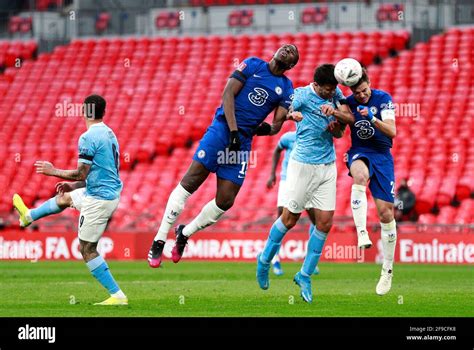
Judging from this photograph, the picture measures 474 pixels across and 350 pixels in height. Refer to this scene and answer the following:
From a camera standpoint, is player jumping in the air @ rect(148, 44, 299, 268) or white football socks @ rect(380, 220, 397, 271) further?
white football socks @ rect(380, 220, 397, 271)

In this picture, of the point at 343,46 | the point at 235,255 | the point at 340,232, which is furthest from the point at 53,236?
the point at 343,46

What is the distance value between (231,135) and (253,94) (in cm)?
76

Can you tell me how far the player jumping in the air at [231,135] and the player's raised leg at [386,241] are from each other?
1.74 m

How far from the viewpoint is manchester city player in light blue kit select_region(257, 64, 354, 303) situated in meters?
14.9

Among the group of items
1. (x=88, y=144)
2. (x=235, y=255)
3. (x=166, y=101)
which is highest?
(x=88, y=144)

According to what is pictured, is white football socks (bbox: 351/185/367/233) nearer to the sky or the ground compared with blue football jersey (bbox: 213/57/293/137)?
nearer to the ground

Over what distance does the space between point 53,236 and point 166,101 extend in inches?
360

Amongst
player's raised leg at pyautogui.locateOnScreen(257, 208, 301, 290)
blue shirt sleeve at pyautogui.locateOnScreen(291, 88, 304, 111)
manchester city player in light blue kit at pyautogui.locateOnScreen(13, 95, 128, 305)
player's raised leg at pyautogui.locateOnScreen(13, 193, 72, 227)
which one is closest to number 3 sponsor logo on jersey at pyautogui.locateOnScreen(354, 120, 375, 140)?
blue shirt sleeve at pyautogui.locateOnScreen(291, 88, 304, 111)

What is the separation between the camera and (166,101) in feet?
118

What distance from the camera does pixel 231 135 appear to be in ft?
46.2

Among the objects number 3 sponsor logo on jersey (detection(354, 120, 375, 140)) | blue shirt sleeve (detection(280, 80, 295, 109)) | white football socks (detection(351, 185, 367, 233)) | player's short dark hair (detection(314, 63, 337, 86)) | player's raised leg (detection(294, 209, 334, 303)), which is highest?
player's short dark hair (detection(314, 63, 337, 86))

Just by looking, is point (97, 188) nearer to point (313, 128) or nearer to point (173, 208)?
point (173, 208)

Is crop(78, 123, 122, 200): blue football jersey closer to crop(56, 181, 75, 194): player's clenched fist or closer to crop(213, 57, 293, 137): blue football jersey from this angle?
crop(56, 181, 75, 194): player's clenched fist
